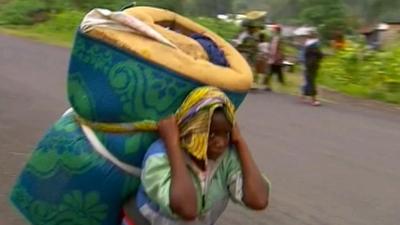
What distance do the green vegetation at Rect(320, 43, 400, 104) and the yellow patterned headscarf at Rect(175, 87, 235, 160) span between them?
39.4 feet

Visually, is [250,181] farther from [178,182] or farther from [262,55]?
[262,55]

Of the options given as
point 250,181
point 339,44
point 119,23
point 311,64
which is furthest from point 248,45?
point 250,181

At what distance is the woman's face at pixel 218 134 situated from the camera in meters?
2.66

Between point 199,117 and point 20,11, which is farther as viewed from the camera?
point 20,11

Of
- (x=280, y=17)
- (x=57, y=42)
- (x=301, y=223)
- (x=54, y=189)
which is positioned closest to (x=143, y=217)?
(x=54, y=189)

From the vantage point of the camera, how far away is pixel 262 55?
48.0 ft

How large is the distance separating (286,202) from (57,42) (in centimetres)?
2063

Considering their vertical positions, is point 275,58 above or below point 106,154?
below

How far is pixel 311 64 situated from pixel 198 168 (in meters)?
10.9

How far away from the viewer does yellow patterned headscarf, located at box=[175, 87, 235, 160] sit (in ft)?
8.61

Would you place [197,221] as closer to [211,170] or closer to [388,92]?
[211,170]

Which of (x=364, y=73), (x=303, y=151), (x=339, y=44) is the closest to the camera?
(x=303, y=151)

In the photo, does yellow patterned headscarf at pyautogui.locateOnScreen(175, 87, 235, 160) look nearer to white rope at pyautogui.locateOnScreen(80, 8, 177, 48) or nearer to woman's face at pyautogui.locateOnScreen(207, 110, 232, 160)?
woman's face at pyautogui.locateOnScreen(207, 110, 232, 160)

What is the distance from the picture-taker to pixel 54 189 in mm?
2975
